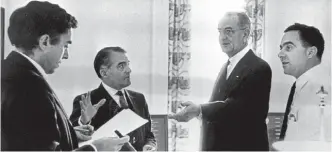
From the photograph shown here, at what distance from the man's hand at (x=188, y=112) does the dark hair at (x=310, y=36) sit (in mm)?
689

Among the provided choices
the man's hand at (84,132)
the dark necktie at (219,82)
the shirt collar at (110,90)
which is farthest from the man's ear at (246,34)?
the man's hand at (84,132)

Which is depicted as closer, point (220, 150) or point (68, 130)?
point (68, 130)

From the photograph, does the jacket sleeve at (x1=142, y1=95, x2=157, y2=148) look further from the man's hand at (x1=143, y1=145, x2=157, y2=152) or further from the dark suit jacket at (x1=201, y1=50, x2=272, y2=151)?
the dark suit jacket at (x1=201, y1=50, x2=272, y2=151)

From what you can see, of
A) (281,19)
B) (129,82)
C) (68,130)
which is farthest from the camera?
(281,19)

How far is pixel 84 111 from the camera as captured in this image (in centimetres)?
180

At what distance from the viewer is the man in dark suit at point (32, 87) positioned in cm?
167

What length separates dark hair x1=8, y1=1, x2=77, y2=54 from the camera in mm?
1695

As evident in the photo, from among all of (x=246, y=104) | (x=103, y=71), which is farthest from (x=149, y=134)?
(x=246, y=104)

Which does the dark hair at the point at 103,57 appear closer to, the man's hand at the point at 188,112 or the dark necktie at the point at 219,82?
the man's hand at the point at 188,112

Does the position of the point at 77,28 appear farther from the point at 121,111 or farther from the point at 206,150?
the point at 206,150

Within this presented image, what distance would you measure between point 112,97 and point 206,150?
59cm

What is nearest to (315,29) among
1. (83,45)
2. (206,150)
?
(206,150)

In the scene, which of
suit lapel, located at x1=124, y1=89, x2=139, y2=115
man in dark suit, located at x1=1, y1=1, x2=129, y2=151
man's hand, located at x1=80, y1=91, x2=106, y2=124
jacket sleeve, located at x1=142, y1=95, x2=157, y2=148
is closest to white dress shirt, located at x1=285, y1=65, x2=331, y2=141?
jacket sleeve, located at x1=142, y1=95, x2=157, y2=148

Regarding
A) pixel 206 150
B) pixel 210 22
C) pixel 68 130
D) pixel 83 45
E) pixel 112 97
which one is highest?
pixel 210 22
